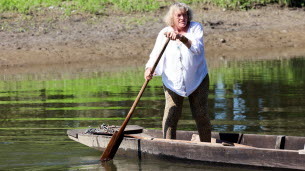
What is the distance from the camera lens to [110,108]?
13.5 meters

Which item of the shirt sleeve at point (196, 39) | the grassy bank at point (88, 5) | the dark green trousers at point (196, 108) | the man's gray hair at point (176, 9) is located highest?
the grassy bank at point (88, 5)

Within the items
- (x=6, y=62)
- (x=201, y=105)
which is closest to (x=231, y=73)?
(x=6, y=62)

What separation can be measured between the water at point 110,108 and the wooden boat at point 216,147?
0.14 metres

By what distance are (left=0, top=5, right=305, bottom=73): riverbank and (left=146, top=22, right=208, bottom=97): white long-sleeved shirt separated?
1185 centimetres

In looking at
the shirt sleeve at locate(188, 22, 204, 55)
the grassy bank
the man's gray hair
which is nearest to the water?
the shirt sleeve at locate(188, 22, 204, 55)

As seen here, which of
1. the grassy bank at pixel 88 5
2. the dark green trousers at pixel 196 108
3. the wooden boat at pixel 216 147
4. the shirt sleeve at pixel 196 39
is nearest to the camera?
the wooden boat at pixel 216 147

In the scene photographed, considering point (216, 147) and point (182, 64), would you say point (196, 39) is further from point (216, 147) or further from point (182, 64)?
point (216, 147)

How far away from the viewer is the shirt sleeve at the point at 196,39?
841 centimetres

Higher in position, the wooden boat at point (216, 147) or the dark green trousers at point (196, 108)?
the dark green trousers at point (196, 108)

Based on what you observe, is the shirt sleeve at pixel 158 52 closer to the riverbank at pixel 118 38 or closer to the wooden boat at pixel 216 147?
the wooden boat at pixel 216 147

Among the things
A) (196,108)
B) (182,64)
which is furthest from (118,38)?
(182,64)

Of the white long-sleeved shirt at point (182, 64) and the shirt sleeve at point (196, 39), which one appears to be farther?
the white long-sleeved shirt at point (182, 64)

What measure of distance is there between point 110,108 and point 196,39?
17.3 feet

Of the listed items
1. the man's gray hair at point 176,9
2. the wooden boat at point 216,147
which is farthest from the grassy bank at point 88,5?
the man's gray hair at point 176,9
